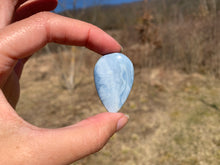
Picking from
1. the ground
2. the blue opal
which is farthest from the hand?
the ground

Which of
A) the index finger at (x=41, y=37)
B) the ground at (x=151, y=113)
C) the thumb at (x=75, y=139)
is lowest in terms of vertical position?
the ground at (x=151, y=113)

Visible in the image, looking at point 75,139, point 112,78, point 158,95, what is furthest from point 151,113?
point 75,139

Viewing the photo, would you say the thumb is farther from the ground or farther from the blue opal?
the ground

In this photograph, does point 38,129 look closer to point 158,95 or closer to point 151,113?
point 151,113

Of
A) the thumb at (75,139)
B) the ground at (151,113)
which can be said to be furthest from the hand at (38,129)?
the ground at (151,113)

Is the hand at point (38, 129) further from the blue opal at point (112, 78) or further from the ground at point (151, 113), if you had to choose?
the ground at point (151, 113)
